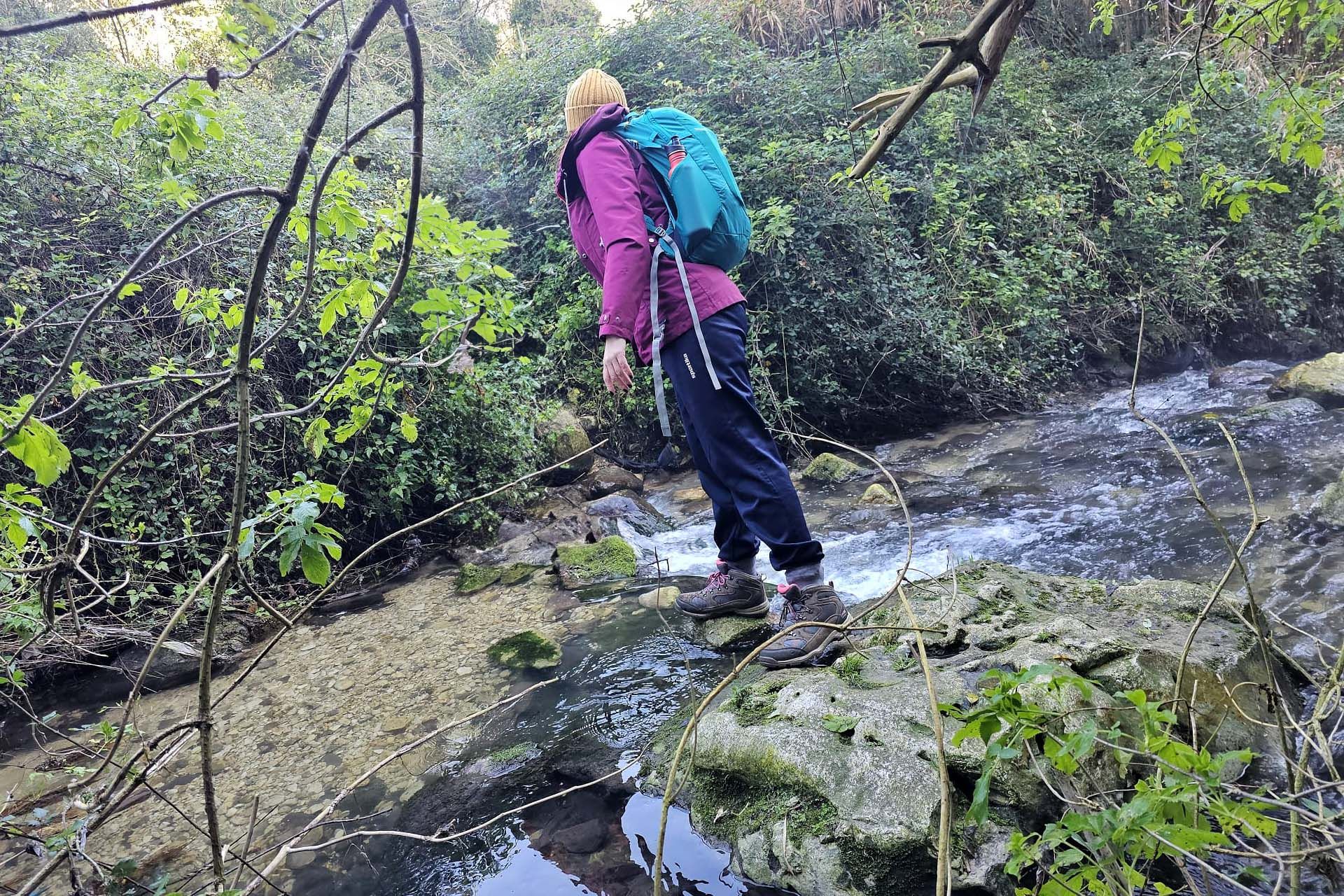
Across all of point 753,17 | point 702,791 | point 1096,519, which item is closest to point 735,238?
point 702,791

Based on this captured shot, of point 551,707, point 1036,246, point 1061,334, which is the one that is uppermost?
point 551,707

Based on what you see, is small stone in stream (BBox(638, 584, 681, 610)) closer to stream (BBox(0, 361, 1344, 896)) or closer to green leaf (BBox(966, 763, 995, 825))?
stream (BBox(0, 361, 1344, 896))

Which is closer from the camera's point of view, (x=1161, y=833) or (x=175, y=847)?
(x=1161, y=833)

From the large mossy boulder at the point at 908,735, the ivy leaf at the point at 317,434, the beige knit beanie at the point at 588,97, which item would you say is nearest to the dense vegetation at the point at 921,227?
the beige knit beanie at the point at 588,97

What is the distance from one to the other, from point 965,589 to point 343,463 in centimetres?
432

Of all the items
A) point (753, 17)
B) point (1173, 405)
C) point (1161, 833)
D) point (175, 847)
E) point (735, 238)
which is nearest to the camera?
point (1161, 833)

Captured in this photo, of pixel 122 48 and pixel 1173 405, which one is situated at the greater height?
pixel 122 48

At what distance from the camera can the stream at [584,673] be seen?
249 centimetres

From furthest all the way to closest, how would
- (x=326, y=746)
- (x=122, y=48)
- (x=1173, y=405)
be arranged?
(x=1173, y=405)
(x=326, y=746)
(x=122, y=48)

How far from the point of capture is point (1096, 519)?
5.27 m

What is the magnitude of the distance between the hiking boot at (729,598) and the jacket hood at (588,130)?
1.82m

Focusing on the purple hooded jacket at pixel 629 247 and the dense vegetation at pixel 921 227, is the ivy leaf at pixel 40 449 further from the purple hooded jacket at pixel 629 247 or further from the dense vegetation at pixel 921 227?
the dense vegetation at pixel 921 227

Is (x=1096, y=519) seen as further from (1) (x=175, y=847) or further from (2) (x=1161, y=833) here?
(1) (x=175, y=847)

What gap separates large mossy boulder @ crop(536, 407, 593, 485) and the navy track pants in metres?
3.88
